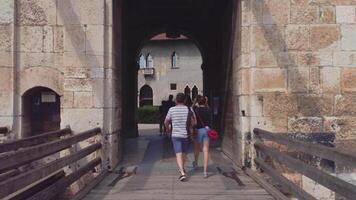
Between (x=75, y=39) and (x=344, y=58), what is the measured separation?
455 cm

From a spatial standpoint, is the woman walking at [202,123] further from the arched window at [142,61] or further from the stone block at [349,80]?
the arched window at [142,61]

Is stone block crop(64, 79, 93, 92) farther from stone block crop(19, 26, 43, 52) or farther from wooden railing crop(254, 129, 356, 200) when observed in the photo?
wooden railing crop(254, 129, 356, 200)

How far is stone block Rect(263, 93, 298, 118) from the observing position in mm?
7613

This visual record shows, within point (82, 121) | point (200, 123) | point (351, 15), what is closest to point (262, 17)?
point (351, 15)

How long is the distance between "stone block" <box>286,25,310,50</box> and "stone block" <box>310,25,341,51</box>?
0.33 ft

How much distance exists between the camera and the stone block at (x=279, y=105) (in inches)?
300

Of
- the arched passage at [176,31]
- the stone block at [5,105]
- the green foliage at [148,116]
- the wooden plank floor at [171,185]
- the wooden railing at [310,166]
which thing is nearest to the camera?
the wooden railing at [310,166]

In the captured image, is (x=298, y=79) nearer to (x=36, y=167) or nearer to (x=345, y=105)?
(x=345, y=105)

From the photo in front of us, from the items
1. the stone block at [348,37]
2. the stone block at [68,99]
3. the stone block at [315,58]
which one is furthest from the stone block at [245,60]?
the stone block at [68,99]

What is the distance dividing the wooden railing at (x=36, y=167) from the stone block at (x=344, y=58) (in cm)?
419

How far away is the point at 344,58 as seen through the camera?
25.0 ft

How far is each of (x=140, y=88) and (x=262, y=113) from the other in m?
33.8

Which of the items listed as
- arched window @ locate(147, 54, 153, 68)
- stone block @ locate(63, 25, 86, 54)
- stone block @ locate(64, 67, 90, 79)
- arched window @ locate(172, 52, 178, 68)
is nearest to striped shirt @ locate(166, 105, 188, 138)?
stone block @ locate(64, 67, 90, 79)

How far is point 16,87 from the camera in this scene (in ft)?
24.9
